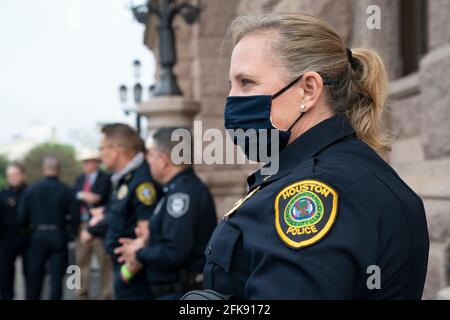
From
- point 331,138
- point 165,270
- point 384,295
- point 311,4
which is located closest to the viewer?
point 384,295

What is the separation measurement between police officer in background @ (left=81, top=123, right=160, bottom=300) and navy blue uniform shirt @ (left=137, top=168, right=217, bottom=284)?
0.29m

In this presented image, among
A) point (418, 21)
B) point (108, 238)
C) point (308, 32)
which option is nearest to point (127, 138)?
point (108, 238)

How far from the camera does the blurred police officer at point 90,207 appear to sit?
8.08 meters

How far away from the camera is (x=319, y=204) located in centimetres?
153

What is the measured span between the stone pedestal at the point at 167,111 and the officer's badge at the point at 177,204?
4.23 meters

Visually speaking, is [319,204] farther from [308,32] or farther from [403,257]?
[308,32]

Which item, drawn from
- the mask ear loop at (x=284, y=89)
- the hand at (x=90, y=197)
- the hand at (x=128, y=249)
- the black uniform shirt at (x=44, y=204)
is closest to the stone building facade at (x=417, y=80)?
the mask ear loop at (x=284, y=89)

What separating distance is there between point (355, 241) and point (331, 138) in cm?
36

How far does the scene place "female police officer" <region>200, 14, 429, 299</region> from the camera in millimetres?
1490

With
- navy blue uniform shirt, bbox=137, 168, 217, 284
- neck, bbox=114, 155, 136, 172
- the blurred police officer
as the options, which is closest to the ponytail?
navy blue uniform shirt, bbox=137, 168, 217, 284

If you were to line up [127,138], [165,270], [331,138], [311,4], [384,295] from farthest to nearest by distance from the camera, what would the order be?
1. [311,4]
2. [127,138]
3. [165,270]
4. [331,138]
5. [384,295]

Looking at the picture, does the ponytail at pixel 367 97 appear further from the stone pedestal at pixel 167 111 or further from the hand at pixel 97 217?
the stone pedestal at pixel 167 111

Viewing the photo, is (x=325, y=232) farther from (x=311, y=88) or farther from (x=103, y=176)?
(x=103, y=176)

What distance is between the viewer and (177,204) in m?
4.31
